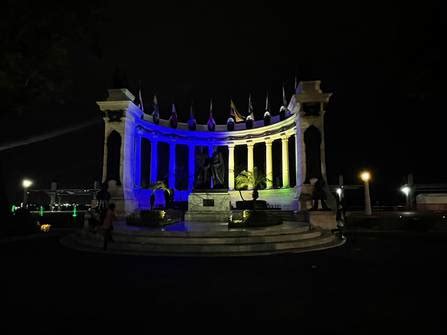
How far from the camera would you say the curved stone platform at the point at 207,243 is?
45.7ft

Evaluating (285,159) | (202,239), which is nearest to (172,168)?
(285,159)

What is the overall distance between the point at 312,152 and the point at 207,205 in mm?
12074

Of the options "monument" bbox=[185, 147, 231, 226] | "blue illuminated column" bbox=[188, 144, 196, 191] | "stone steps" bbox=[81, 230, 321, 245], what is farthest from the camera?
"blue illuminated column" bbox=[188, 144, 196, 191]

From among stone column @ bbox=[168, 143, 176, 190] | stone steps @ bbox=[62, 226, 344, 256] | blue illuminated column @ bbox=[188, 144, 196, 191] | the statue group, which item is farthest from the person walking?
blue illuminated column @ bbox=[188, 144, 196, 191]

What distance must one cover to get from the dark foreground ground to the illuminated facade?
18087 mm

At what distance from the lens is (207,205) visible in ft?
81.7

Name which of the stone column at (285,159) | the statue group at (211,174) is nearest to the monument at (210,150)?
the statue group at (211,174)

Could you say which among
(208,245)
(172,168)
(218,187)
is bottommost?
(208,245)

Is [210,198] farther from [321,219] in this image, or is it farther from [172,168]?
[172,168]

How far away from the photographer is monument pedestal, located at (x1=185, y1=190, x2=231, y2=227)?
24469mm

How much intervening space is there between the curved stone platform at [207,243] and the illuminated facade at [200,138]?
41.7ft

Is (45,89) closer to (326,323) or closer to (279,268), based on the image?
(279,268)

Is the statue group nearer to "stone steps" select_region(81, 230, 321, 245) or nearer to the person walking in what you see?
"stone steps" select_region(81, 230, 321, 245)

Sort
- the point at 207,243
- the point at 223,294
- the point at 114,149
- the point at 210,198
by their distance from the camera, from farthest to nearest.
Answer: the point at 114,149
the point at 210,198
the point at 207,243
the point at 223,294
